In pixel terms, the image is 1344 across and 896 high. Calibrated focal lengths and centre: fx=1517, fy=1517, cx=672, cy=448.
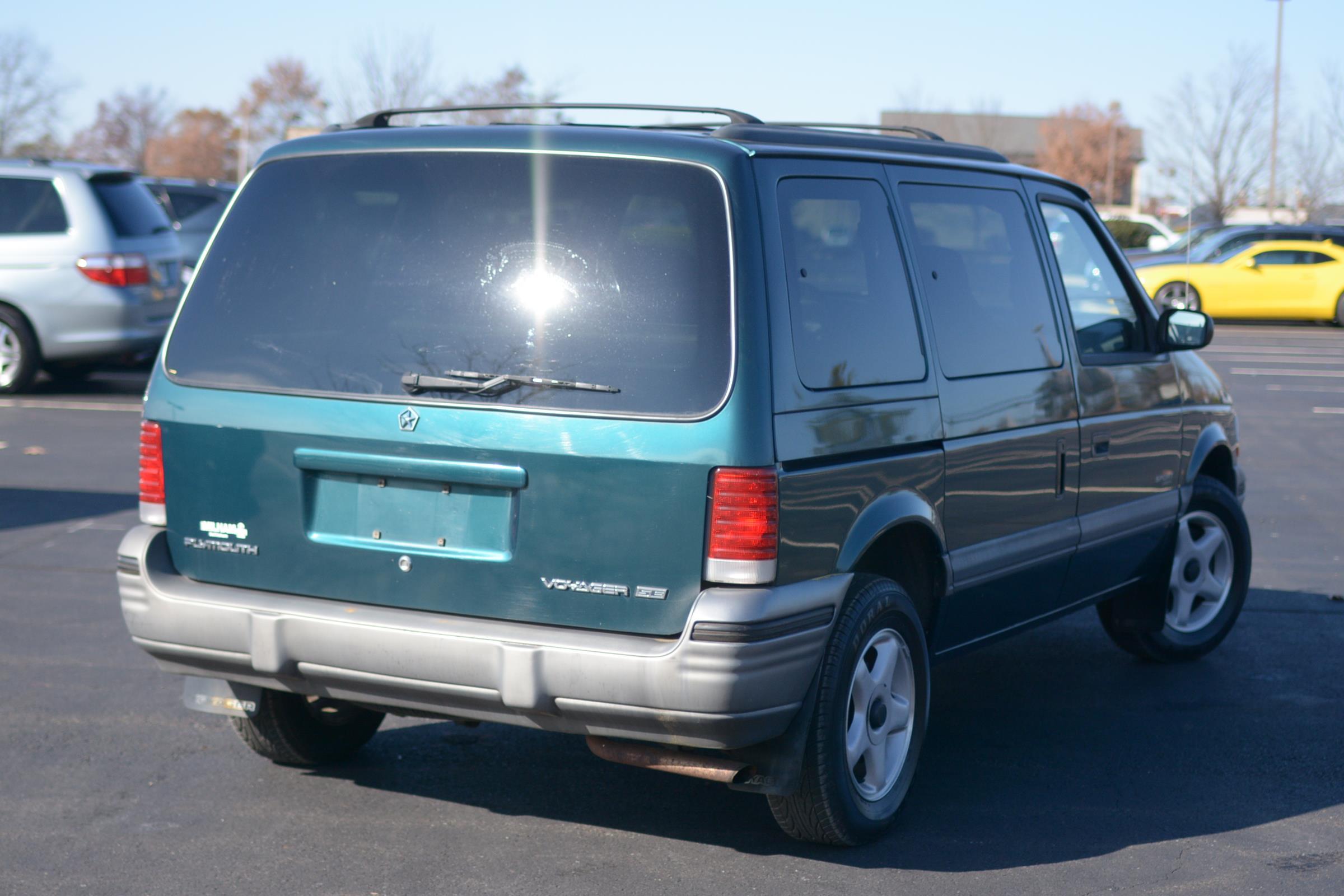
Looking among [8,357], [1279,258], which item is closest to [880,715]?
[8,357]

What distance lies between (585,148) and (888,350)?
101 cm

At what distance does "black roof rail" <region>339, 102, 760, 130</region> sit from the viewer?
409cm

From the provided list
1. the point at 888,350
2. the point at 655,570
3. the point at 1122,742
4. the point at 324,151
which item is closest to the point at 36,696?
the point at 324,151

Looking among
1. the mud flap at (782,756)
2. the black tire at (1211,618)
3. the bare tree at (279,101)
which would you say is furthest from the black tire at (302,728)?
the bare tree at (279,101)

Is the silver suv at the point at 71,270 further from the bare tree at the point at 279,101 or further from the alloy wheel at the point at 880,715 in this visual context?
the bare tree at the point at 279,101

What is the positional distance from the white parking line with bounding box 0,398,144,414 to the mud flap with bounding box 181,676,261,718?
31.1 feet

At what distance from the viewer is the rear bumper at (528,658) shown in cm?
350

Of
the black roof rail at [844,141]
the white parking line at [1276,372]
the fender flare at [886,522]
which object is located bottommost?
the white parking line at [1276,372]

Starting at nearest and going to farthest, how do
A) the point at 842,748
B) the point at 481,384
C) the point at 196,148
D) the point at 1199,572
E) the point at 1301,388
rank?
the point at 481,384 < the point at 842,748 < the point at 1199,572 < the point at 1301,388 < the point at 196,148

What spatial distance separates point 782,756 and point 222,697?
62.8 inches

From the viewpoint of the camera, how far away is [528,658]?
140 inches

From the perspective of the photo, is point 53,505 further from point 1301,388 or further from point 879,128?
point 1301,388

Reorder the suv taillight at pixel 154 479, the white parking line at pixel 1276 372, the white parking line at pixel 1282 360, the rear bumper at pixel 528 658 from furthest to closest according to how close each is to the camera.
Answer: the white parking line at pixel 1282 360, the white parking line at pixel 1276 372, the suv taillight at pixel 154 479, the rear bumper at pixel 528 658

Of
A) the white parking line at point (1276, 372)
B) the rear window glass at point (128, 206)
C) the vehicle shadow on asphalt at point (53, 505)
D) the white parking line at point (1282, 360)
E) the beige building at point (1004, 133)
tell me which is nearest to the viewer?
the vehicle shadow on asphalt at point (53, 505)
